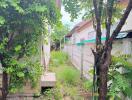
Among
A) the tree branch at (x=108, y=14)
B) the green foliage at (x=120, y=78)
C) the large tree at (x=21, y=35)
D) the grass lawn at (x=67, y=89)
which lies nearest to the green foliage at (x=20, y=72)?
the large tree at (x=21, y=35)

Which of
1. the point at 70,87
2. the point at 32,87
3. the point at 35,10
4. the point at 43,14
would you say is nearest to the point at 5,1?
the point at 35,10

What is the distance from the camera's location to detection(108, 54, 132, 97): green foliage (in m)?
5.14

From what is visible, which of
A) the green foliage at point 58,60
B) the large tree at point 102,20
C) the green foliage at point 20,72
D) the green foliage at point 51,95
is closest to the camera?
the large tree at point 102,20

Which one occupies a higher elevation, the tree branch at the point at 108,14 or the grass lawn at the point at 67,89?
the tree branch at the point at 108,14

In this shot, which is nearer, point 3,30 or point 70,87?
point 3,30

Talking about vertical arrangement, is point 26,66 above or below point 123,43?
below

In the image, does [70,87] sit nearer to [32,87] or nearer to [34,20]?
[32,87]

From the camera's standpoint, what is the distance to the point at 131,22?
6.87 meters

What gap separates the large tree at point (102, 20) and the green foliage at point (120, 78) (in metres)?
0.25

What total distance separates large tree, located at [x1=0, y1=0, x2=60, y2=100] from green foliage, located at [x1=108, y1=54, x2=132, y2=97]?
1619 mm

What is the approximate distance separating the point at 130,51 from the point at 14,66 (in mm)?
2613

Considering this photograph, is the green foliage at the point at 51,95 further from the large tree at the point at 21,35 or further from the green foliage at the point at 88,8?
the green foliage at the point at 88,8

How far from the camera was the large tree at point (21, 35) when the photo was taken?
209 inches

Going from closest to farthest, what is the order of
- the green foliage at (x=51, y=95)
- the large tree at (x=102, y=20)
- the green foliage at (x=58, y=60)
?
the large tree at (x=102, y=20) < the green foliage at (x=51, y=95) < the green foliage at (x=58, y=60)
